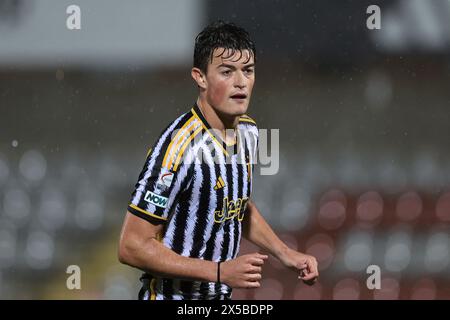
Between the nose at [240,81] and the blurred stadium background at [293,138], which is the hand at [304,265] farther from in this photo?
the blurred stadium background at [293,138]

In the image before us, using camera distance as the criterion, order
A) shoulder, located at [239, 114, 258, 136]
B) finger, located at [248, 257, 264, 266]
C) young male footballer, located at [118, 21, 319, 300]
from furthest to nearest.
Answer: shoulder, located at [239, 114, 258, 136], young male footballer, located at [118, 21, 319, 300], finger, located at [248, 257, 264, 266]

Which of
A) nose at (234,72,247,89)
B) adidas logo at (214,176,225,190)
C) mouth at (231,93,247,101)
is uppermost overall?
nose at (234,72,247,89)

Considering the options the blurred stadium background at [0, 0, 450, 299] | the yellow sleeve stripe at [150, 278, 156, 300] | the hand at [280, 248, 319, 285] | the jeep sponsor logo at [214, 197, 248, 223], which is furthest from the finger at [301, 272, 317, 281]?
the blurred stadium background at [0, 0, 450, 299]

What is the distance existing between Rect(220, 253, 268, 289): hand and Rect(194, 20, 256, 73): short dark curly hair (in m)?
0.68

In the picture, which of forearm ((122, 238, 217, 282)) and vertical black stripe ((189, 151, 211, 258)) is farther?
vertical black stripe ((189, 151, 211, 258))

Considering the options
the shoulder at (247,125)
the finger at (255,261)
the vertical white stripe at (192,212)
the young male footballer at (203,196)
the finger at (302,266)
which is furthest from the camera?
the shoulder at (247,125)

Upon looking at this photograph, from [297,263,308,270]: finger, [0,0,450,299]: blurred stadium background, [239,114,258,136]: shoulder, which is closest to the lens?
[297,263,308,270]: finger

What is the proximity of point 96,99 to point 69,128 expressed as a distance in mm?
489

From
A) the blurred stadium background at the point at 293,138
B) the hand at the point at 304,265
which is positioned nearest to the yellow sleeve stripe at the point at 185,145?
the hand at the point at 304,265

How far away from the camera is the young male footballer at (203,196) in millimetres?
2523

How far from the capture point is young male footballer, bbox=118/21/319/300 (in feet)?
8.28

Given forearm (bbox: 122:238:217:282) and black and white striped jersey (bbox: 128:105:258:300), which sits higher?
black and white striped jersey (bbox: 128:105:258:300)

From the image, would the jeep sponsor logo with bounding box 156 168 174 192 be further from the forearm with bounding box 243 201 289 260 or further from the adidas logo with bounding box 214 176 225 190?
the forearm with bounding box 243 201 289 260

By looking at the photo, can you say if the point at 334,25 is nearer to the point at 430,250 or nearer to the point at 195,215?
the point at 430,250
